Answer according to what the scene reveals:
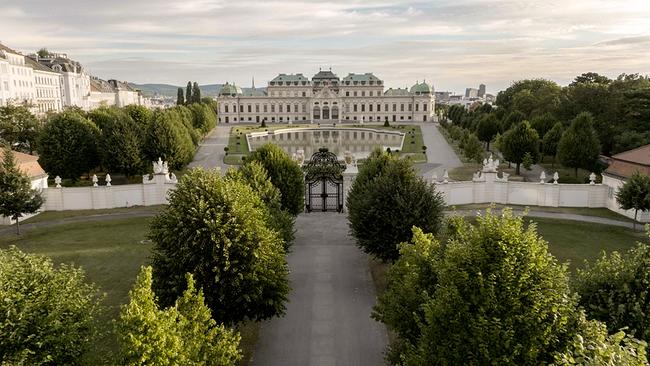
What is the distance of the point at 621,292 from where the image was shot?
1094cm

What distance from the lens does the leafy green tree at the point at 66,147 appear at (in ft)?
143

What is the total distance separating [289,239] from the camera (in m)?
22.9

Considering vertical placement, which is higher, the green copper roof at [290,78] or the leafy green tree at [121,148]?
the green copper roof at [290,78]

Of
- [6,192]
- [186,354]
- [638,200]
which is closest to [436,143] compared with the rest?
[638,200]

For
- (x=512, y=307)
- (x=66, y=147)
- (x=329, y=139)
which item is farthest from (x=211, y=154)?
(x=512, y=307)

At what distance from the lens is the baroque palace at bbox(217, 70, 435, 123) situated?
160625mm

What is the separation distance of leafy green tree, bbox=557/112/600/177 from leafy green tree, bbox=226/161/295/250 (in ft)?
113

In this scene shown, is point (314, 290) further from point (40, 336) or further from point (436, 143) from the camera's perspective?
point (436, 143)

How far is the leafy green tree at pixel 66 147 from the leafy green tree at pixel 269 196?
2652cm

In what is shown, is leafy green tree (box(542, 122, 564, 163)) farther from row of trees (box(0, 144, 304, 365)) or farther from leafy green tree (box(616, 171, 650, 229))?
row of trees (box(0, 144, 304, 365))

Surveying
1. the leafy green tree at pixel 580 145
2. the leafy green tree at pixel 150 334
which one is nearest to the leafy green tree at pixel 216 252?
the leafy green tree at pixel 150 334

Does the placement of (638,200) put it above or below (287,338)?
above

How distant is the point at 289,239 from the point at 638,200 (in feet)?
72.4

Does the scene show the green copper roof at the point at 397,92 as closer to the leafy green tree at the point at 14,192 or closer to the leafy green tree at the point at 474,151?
the leafy green tree at the point at 474,151
